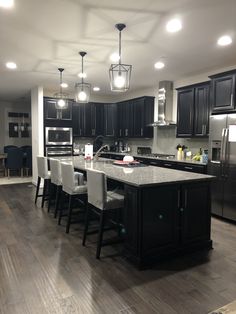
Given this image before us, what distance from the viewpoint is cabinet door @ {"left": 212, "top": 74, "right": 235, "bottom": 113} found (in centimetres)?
410

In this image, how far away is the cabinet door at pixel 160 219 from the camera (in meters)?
2.66

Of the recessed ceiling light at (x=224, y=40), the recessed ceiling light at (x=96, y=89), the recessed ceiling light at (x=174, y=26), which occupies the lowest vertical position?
the recessed ceiling light at (x=174, y=26)

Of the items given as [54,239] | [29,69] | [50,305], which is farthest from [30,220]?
[29,69]

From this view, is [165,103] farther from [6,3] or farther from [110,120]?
[6,3]

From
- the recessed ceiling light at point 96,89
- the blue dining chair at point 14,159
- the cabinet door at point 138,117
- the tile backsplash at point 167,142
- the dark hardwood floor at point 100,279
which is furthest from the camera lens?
the blue dining chair at point 14,159

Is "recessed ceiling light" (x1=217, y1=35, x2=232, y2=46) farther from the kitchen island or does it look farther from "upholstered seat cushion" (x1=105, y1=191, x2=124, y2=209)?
→ "upholstered seat cushion" (x1=105, y1=191, x2=124, y2=209)

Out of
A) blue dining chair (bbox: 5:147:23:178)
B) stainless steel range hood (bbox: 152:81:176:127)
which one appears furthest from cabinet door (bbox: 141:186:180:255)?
blue dining chair (bbox: 5:147:23:178)

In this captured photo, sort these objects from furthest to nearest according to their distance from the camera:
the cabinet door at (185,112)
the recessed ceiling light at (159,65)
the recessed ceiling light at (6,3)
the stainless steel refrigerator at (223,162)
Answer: the cabinet door at (185,112) < the recessed ceiling light at (159,65) < the stainless steel refrigerator at (223,162) < the recessed ceiling light at (6,3)

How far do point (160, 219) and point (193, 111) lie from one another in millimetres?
3009

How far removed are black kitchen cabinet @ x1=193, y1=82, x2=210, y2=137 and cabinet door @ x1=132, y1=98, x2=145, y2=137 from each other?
192 cm

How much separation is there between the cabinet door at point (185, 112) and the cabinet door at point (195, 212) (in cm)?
238

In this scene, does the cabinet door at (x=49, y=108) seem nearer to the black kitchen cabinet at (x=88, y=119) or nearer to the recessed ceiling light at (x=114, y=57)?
the black kitchen cabinet at (x=88, y=119)

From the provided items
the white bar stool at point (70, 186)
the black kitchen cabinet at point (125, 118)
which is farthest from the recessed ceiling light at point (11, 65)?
the black kitchen cabinet at point (125, 118)

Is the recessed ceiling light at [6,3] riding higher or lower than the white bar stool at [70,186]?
higher
